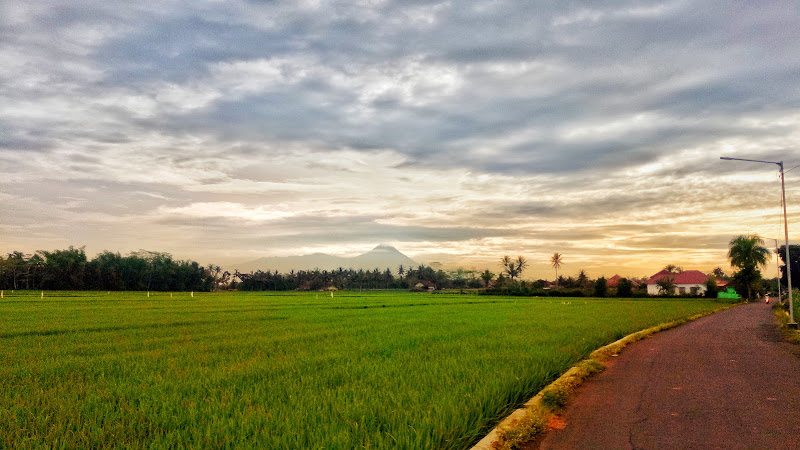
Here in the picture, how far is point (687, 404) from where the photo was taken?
311 inches

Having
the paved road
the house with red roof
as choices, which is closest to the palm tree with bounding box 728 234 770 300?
the house with red roof

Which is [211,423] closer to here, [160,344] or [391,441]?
[391,441]

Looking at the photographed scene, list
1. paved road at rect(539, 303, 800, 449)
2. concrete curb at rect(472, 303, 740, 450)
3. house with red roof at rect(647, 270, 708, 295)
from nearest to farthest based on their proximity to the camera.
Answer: concrete curb at rect(472, 303, 740, 450) < paved road at rect(539, 303, 800, 449) < house with red roof at rect(647, 270, 708, 295)

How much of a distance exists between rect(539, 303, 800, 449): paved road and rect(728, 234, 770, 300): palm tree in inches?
3535

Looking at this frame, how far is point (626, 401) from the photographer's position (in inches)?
318

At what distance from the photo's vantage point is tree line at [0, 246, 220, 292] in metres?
98.3

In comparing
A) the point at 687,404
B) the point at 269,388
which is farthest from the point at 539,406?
the point at 269,388

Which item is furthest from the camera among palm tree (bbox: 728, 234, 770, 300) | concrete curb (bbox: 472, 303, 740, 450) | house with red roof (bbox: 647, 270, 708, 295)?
house with red roof (bbox: 647, 270, 708, 295)

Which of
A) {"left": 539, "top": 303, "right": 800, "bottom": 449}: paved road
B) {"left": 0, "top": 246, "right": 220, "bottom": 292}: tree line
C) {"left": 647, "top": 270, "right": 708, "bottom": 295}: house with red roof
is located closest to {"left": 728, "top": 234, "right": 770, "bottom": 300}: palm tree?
{"left": 647, "top": 270, "right": 708, "bottom": 295}: house with red roof

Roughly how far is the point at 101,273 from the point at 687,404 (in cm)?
11952

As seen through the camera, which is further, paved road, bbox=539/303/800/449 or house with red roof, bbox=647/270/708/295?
house with red roof, bbox=647/270/708/295

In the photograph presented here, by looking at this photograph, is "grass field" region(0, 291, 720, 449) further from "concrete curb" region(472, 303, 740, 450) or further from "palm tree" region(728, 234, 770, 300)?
"palm tree" region(728, 234, 770, 300)

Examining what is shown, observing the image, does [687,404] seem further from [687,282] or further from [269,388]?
[687,282]

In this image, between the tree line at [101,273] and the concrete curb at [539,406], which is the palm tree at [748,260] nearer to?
the concrete curb at [539,406]
